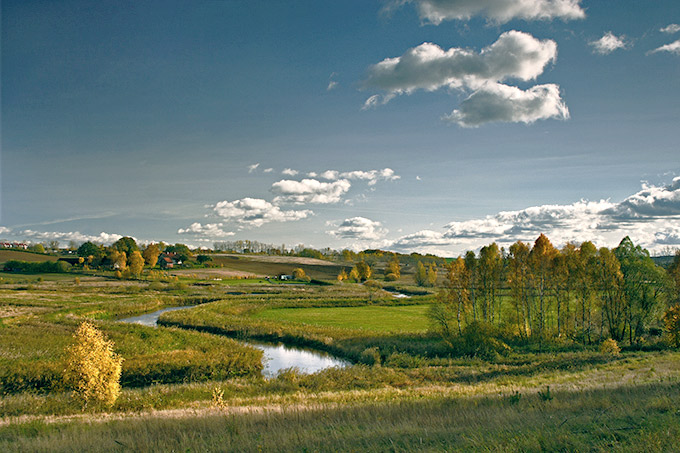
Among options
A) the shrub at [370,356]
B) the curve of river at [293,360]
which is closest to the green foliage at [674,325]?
the shrub at [370,356]

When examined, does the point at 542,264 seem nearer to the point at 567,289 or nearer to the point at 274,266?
the point at 567,289

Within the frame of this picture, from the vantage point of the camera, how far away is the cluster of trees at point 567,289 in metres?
43.4

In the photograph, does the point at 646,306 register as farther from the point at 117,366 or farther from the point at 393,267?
the point at 393,267

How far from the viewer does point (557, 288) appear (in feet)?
146

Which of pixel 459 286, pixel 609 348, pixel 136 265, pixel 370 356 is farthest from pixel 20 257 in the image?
pixel 609 348

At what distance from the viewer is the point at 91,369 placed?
18.4m

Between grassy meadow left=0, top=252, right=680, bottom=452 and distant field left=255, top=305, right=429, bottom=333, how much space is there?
530 mm

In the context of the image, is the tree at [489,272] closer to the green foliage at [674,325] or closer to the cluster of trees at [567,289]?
the cluster of trees at [567,289]

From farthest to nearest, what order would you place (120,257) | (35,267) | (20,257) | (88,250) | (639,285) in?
1. (88,250)
2. (20,257)
3. (120,257)
4. (35,267)
5. (639,285)

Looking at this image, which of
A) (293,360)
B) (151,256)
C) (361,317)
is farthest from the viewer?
(151,256)

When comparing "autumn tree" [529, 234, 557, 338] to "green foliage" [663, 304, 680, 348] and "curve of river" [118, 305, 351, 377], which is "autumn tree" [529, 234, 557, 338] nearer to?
"green foliage" [663, 304, 680, 348]

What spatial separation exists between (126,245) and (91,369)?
15464cm

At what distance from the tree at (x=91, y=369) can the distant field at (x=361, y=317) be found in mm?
35029

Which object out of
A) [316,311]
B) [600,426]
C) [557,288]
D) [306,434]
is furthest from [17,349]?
[557,288]
